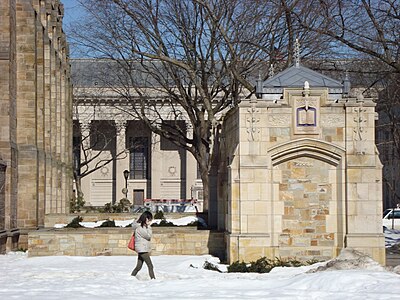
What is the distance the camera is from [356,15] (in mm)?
21891

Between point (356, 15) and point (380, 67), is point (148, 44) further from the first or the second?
point (356, 15)

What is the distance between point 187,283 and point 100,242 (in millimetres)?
7827

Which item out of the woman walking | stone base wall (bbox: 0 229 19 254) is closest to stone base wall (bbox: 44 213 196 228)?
stone base wall (bbox: 0 229 19 254)

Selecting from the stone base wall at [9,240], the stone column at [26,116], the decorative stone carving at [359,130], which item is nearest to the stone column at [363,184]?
the decorative stone carving at [359,130]

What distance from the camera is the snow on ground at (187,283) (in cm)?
1392

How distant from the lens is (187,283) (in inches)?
624

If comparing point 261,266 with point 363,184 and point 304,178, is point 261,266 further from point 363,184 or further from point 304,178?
point 363,184

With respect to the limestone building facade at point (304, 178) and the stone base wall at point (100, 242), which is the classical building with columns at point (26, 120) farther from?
the limestone building facade at point (304, 178)

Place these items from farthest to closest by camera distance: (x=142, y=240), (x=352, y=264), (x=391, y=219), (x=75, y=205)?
(x=391, y=219) < (x=75, y=205) < (x=142, y=240) < (x=352, y=264)

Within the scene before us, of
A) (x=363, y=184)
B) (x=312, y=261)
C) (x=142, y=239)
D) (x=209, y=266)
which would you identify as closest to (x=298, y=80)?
(x=363, y=184)

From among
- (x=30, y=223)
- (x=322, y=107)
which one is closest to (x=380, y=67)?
(x=322, y=107)

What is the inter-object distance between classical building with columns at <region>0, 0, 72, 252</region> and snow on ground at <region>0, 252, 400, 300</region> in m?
7.16

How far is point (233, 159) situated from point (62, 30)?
2691 cm

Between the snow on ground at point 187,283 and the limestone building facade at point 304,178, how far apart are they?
1597 millimetres
